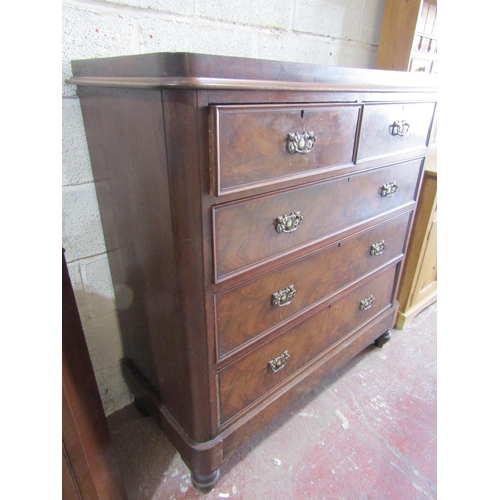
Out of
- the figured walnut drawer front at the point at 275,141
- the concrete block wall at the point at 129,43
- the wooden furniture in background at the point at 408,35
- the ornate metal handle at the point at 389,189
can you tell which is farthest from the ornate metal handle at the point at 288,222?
the wooden furniture in background at the point at 408,35

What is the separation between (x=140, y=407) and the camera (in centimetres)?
127

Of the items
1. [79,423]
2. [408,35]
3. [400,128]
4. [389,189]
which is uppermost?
[408,35]

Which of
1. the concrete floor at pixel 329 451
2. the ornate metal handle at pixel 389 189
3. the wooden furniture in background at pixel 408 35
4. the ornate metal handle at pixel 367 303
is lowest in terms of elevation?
the concrete floor at pixel 329 451

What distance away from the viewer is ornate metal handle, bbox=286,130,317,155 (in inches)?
30.0

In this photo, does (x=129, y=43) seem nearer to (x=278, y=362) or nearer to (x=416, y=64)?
(x=278, y=362)

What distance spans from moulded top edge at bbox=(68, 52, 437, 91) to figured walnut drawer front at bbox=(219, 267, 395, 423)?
673 mm

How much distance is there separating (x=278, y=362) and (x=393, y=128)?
787 millimetres

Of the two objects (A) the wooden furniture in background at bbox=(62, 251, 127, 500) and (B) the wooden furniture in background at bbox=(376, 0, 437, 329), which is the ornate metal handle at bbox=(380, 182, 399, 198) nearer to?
(B) the wooden furniture in background at bbox=(376, 0, 437, 329)

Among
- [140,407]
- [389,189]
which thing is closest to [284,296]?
[389,189]

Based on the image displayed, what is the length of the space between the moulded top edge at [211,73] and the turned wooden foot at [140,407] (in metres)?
1.02

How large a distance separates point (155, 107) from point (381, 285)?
1.12m

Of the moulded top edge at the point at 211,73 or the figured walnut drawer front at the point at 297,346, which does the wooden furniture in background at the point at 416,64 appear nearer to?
the figured walnut drawer front at the point at 297,346

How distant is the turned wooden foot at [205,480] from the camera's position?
3.30 ft
